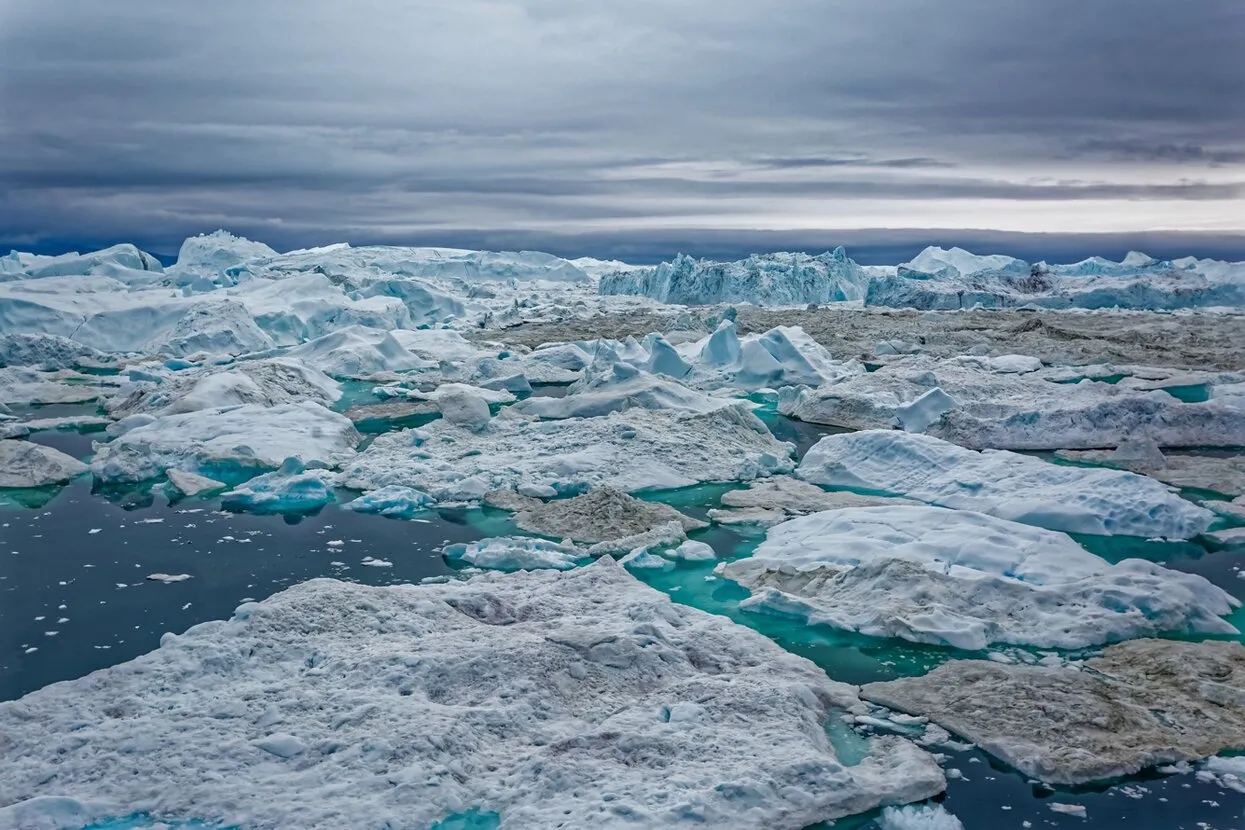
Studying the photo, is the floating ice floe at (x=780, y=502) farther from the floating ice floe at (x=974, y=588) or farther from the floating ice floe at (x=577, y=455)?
the floating ice floe at (x=974, y=588)

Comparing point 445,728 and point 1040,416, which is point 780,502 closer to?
point 1040,416

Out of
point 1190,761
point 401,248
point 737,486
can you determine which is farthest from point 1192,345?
point 401,248

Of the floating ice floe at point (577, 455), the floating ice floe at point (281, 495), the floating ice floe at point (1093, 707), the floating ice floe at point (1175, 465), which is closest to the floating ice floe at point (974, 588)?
the floating ice floe at point (1093, 707)

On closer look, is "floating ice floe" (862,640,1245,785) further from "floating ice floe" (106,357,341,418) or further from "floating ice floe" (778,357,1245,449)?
"floating ice floe" (106,357,341,418)

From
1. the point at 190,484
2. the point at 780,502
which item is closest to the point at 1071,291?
the point at 780,502

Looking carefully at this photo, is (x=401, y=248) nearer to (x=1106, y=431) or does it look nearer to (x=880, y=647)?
(x=1106, y=431)

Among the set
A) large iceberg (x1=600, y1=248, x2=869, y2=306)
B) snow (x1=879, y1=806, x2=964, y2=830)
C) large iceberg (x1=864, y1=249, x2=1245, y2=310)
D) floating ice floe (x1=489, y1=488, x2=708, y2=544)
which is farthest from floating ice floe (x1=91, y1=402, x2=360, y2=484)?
large iceberg (x1=600, y1=248, x2=869, y2=306)
